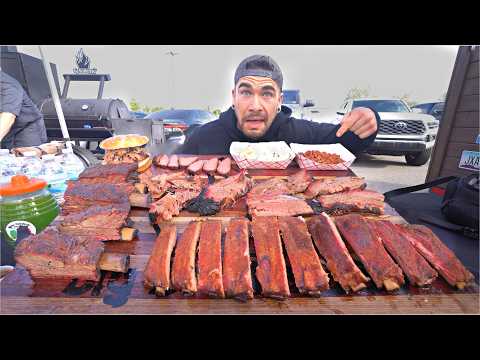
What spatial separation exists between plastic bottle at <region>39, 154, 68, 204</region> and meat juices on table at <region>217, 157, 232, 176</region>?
86.5 inches

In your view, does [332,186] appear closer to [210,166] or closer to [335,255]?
[335,255]

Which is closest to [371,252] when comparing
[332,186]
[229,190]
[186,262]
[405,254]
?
[405,254]

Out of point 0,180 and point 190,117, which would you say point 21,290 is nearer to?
point 0,180

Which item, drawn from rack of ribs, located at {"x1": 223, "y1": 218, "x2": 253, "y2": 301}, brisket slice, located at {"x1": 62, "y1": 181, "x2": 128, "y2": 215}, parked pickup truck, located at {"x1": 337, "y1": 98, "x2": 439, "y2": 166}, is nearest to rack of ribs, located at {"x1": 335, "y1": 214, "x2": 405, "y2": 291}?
rack of ribs, located at {"x1": 223, "y1": 218, "x2": 253, "y2": 301}

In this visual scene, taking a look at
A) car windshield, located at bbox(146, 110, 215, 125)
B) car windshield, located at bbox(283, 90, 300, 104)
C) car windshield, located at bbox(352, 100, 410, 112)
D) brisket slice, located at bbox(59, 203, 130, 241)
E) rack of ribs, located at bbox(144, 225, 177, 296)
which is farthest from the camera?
car windshield, located at bbox(283, 90, 300, 104)

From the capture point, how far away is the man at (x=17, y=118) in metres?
4.22

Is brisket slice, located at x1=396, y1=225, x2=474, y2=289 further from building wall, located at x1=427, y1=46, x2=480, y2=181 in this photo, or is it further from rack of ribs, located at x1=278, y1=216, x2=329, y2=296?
building wall, located at x1=427, y1=46, x2=480, y2=181

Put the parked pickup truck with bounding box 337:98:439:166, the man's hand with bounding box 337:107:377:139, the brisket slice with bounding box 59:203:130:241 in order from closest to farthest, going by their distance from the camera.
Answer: the brisket slice with bounding box 59:203:130:241
the man's hand with bounding box 337:107:377:139
the parked pickup truck with bounding box 337:98:439:166

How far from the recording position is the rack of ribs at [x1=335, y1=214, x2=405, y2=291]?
164 centimetres

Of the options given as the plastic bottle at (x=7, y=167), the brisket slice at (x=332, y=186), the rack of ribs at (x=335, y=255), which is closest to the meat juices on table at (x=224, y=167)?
the brisket slice at (x=332, y=186)

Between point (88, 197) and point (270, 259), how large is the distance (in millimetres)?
2063

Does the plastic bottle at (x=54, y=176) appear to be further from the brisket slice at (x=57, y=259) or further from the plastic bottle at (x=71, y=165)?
the brisket slice at (x=57, y=259)

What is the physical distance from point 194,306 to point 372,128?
4.51 m

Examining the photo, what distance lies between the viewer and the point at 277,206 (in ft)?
8.35
